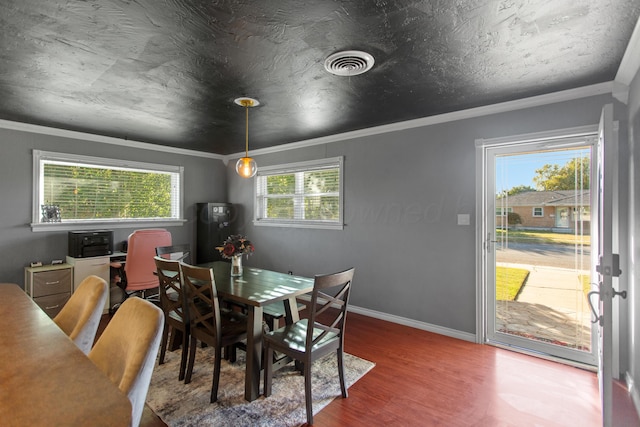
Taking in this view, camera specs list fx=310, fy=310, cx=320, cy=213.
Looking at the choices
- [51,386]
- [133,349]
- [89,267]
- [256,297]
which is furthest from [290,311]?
[89,267]

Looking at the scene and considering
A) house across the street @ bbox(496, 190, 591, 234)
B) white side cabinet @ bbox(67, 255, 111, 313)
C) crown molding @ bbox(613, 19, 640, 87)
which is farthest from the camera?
white side cabinet @ bbox(67, 255, 111, 313)

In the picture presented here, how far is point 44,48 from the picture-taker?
197 cm

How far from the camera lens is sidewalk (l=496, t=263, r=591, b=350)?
2.75 meters

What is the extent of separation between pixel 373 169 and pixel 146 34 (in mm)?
2763

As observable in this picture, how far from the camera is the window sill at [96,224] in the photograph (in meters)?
3.88

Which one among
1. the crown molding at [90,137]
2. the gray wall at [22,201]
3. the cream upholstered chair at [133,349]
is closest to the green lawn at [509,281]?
the cream upholstered chair at [133,349]

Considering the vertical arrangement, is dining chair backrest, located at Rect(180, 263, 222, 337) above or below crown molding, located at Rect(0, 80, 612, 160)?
below

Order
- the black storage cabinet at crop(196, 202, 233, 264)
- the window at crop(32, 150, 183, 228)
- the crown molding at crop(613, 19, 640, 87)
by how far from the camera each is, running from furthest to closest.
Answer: the black storage cabinet at crop(196, 202, 233, 264)
the window at crop(32, 150, 183, 228)
the crown molding at crop(613, 19, 640, 87)

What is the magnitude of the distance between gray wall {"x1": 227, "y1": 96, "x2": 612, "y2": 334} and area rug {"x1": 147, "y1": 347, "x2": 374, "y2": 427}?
1212 millimetres

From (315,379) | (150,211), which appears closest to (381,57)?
(315,379)

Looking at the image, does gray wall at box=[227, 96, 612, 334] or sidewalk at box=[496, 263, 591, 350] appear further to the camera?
gray wall at box=[227, 96, 612, 334]

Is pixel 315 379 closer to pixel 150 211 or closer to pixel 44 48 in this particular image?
pixel 44 48

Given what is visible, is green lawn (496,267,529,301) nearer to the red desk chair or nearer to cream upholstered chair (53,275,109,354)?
cream upholstered chair (53,275,109,354)

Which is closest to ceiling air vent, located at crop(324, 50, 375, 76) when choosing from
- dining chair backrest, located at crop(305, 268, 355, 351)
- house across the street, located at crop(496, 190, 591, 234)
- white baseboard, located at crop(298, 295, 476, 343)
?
dining chair backrest, located at crop(305, 268, 355, 351)
